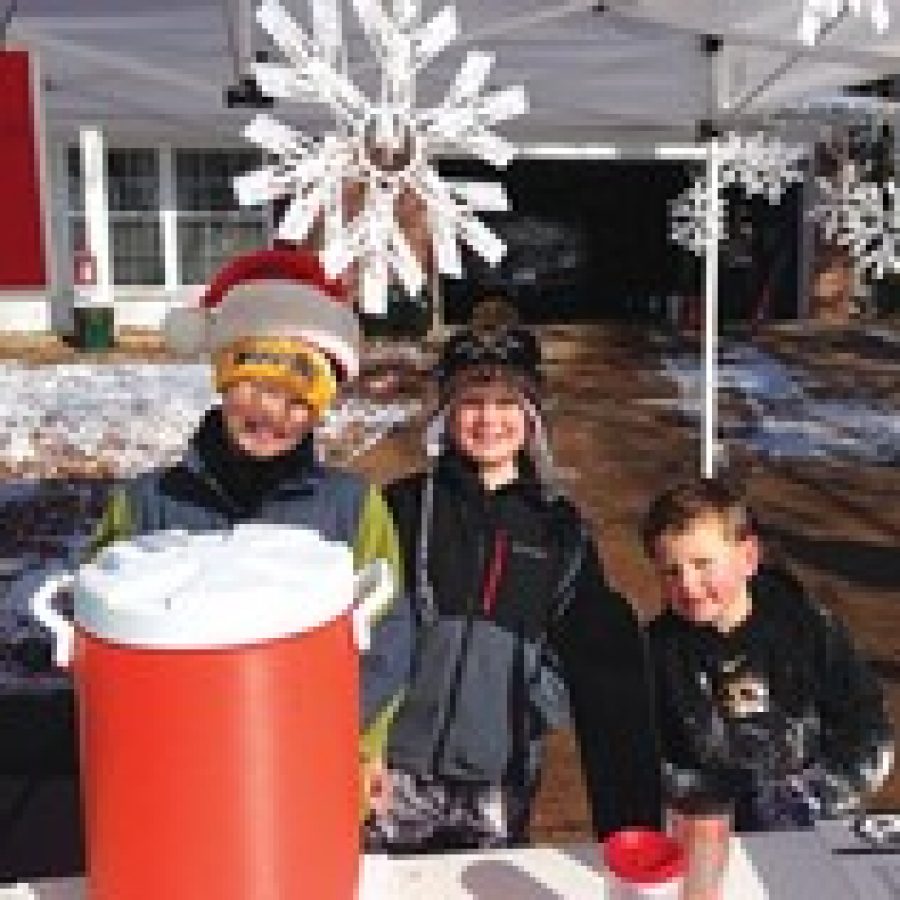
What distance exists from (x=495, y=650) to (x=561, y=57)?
15.0 ft

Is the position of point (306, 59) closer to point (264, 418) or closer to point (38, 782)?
point (264, 418)

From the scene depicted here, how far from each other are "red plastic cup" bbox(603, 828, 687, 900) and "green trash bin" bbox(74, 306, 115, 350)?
12304 millimetres

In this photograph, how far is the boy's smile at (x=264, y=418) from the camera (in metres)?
1.80

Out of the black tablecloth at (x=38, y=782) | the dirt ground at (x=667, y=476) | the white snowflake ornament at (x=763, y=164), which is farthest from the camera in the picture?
the white snowflake ornament at (x=763, y=164)

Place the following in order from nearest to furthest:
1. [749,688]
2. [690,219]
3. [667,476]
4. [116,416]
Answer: [749,688] → [667,476] → [116,416] → [690,219]

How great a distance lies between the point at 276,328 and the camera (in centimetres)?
179

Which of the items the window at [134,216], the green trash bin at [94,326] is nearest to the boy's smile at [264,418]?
the green trash bin at [94,326]

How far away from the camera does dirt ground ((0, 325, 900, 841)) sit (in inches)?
200

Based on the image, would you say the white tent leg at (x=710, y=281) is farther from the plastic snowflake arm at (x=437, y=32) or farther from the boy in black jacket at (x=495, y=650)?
the boy in black jacket at (x=495, y=650)

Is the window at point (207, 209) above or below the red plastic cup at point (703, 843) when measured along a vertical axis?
above

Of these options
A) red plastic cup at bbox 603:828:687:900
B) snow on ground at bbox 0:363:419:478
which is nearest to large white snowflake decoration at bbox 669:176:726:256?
snow on ground at bbox 0:363:419:478

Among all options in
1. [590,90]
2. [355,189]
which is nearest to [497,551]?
[355,189]

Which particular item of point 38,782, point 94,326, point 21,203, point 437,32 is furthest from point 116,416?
point 437,32

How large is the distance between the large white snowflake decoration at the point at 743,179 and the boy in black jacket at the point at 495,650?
11.5 m
